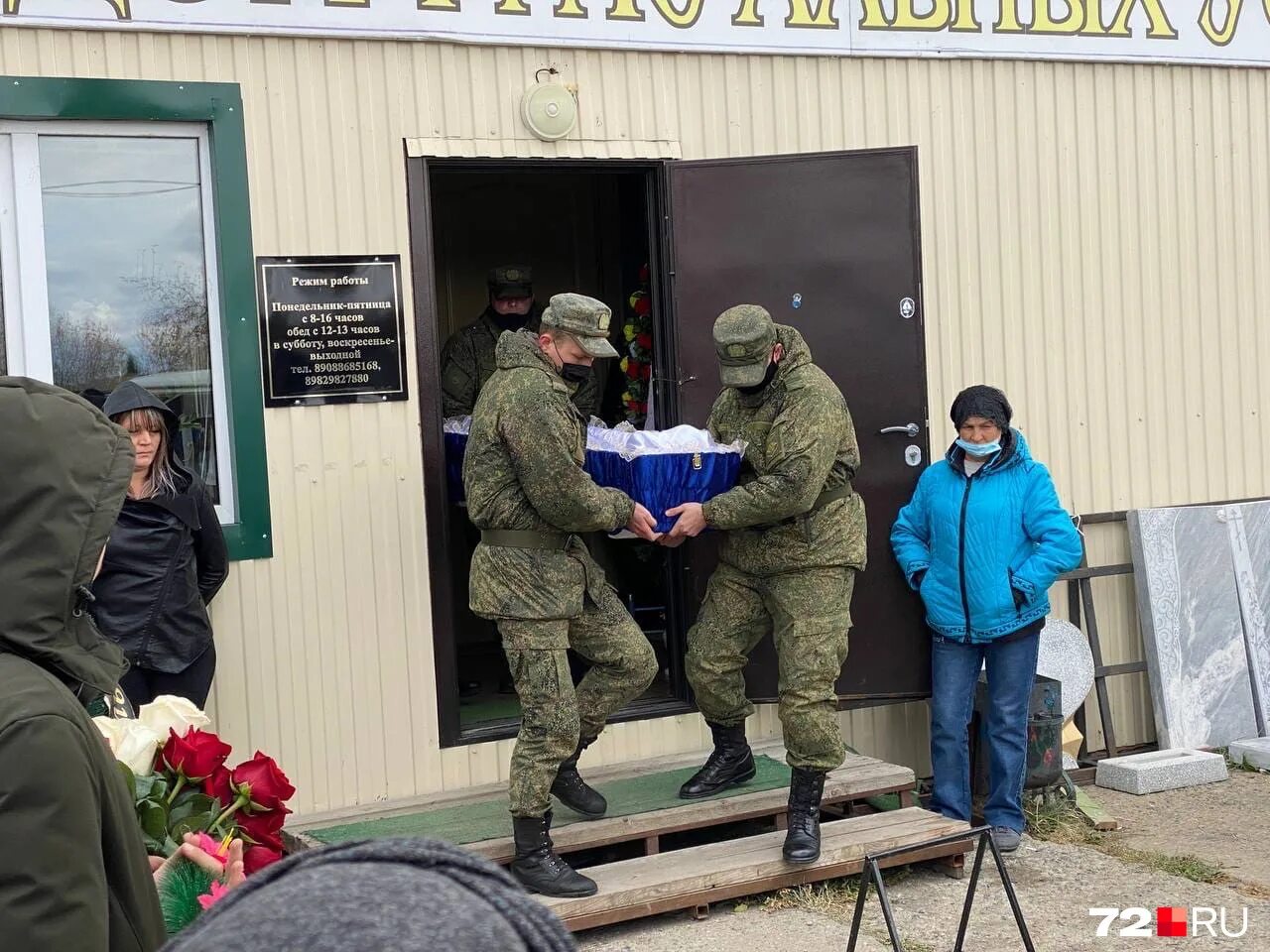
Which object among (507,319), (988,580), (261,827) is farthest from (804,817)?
(507,319)

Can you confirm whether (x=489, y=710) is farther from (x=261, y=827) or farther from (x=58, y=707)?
(x=58, y=707)

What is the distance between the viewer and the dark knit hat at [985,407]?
580 centimetres

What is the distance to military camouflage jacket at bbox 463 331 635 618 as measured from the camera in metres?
4.69

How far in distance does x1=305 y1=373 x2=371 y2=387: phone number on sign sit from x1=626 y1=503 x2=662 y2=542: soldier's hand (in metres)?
1.28

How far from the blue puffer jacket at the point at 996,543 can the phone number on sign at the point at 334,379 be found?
2346mm

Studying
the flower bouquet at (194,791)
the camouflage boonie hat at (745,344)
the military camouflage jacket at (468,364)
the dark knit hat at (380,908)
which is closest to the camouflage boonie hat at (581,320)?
the camouflage boonie hat at (745,344)

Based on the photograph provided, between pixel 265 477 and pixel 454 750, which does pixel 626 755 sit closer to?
pixel 454 750

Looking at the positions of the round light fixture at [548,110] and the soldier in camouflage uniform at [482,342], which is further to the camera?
the soldier in camouflage uniform at [482,342]

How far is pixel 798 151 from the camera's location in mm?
6340

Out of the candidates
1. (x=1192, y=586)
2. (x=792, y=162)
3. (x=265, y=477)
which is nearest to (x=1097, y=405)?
(x=1192, y=586)

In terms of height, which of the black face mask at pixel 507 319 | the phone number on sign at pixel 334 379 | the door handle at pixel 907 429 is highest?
the black face mask at pixel 507 319

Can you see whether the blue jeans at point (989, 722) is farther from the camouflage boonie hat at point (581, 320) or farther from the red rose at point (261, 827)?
the red rose at point (261, 827)

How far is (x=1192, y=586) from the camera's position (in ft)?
23.6

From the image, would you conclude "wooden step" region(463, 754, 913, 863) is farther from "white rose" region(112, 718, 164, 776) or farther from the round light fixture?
the round light fixture
